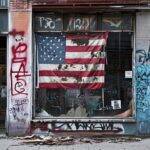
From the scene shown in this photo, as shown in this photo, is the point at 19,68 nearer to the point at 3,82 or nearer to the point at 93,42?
the point at 3,82

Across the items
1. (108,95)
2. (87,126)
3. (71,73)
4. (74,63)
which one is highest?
(74,63)

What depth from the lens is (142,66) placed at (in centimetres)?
1677

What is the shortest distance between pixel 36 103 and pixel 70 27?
2458mm

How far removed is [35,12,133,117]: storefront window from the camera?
1702cm

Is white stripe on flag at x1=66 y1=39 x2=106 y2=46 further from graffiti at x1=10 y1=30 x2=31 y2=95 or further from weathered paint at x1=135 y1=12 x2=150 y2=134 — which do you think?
graffiti at x1=10 y1=30 x2=31 y2=95

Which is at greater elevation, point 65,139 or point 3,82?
point 3,82

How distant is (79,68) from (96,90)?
822mm

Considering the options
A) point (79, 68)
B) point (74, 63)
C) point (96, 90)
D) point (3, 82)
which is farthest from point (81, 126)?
point (3, 82)

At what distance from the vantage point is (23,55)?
16734 mm

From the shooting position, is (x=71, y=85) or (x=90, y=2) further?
(x=71, y=85)

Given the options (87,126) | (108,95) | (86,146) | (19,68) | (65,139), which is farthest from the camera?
(108,95)

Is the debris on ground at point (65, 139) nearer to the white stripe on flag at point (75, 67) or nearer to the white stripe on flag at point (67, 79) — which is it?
Result: the white stripe on flag at point (67, 79)

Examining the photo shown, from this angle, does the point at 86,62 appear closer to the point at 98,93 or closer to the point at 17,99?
the point at 98,93

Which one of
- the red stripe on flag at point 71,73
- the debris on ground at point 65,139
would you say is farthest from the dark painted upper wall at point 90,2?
the debris on ground at point 65,139
